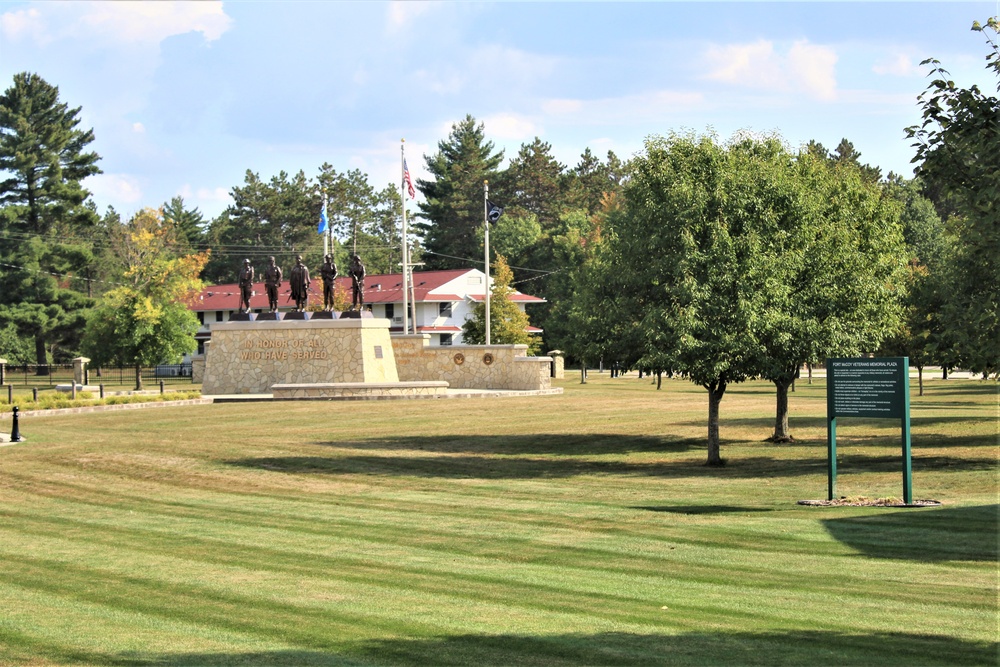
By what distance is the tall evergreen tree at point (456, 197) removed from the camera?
113875mm

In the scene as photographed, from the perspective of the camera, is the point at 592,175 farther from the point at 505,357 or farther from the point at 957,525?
the point at 957,525

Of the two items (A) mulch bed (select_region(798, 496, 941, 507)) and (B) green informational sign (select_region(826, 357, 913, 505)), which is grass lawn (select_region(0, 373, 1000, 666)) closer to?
(A) mulch bed (select_region(798, 496, 941, 507))

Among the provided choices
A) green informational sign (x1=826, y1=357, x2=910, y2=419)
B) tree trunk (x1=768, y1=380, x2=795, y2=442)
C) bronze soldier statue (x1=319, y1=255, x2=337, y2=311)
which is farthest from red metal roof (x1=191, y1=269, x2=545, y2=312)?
green informational sign (x1=826, y1=357, x2=910, y2=419)

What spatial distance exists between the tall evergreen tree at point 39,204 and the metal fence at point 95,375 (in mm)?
3369

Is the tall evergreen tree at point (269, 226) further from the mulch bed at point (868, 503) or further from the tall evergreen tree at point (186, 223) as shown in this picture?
the mulch bed at point (868, 503)

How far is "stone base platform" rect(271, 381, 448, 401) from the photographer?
48781 millimetres

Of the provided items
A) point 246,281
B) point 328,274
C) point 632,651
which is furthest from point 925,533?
point 246,281

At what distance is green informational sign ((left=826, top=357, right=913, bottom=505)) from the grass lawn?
4.32 feet

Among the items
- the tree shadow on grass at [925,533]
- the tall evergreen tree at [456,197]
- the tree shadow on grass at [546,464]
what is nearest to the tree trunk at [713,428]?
the tree shadow on grass at [546,464]

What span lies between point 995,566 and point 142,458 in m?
19.4

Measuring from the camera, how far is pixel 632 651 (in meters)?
9.70

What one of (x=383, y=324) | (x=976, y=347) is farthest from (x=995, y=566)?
(x=383, y=324)

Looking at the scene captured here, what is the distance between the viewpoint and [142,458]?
26469 millimetres

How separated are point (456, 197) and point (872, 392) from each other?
312 feet
